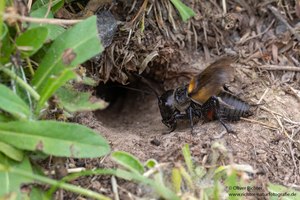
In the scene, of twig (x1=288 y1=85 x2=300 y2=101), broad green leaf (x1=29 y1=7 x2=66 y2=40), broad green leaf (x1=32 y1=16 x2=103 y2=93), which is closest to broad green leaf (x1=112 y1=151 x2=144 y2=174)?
broad green leaf (x1=32 y1=16 x2=103 y2=93)

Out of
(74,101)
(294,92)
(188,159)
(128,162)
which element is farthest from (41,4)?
(294,92)

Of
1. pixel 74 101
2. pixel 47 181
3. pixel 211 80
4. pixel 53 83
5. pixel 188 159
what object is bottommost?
pixel 211 80

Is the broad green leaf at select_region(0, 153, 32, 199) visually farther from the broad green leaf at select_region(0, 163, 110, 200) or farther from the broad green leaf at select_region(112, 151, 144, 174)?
the broad green leaf at select_region(112, 151, 144, 174)

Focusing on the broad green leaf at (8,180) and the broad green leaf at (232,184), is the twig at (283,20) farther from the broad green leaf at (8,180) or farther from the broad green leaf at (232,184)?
the broad green leaf at (8,180)

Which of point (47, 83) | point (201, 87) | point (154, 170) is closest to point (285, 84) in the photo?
point (201, 87)

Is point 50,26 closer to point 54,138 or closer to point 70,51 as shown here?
point 70,51

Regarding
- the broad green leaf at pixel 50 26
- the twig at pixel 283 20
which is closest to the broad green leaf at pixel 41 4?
the broad green leaf at pixel 50 26
